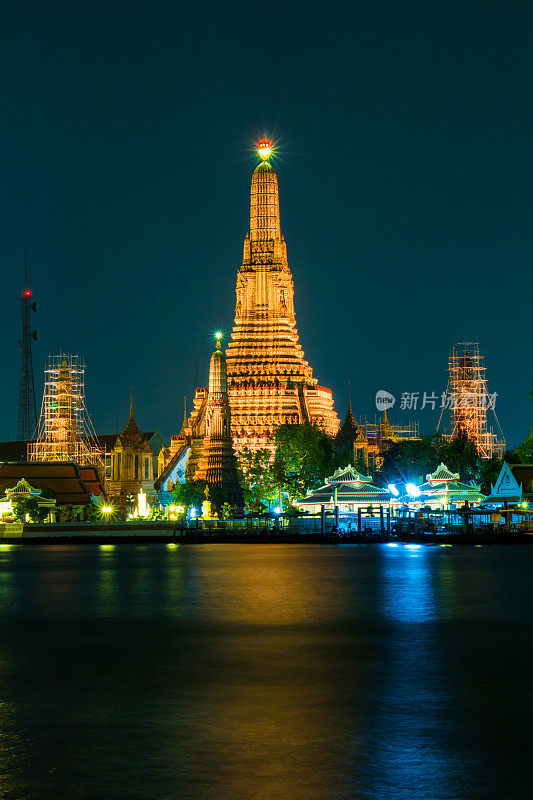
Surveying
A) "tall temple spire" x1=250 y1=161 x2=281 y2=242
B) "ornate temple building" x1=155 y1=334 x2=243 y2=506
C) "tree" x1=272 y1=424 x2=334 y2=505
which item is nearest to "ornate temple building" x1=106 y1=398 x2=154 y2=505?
"ornate temple building" x1=155 y1=334 x2=243 y2=506

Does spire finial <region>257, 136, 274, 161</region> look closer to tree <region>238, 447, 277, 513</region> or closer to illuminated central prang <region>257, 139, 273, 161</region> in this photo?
illuminated central prang <region>257, 139, 273, 161</region>

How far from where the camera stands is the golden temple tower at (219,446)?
109 m

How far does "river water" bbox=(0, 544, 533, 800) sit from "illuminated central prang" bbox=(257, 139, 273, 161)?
10052 cm

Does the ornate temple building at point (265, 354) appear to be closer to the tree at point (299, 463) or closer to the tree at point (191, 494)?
the tree at point (191, 494)

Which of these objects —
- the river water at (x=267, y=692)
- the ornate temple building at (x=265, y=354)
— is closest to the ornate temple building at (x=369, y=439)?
the ornate temple building at (x=265, y=354)

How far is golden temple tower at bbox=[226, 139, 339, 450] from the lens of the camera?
120 metres

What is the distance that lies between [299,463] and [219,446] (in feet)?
41.8

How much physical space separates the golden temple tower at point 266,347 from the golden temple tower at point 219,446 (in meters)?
7.12

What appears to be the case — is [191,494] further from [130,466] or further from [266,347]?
[130,466]

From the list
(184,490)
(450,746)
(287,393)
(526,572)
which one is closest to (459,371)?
(287,393)

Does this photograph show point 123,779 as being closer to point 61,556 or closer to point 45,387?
point 61,556

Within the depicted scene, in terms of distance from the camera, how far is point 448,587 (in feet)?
128

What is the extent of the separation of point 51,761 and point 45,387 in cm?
11889

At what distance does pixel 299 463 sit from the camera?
99750mm
